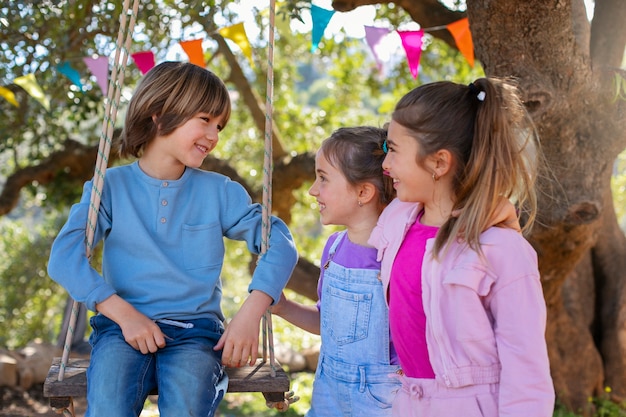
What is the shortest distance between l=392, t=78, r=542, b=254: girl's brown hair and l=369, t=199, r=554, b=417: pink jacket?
7 centimetres

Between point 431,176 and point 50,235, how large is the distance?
7.51 metres

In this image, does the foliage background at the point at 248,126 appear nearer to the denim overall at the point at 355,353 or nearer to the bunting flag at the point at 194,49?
the bunting flag at the point at 194,49

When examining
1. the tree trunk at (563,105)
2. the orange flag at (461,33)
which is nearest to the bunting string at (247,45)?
the orange flag at (461,33)

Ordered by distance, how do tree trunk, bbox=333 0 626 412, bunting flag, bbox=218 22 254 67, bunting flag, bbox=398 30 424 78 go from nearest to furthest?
tree trunk, bbox=333 0 626 412, bunting flag, bbox=398 30 424 78, bunting flag, bbox=218 22 254 67

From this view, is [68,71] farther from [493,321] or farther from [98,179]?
[493,321]

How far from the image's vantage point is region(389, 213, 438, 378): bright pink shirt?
1900 mm

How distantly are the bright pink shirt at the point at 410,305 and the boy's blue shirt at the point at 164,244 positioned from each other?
0.42m

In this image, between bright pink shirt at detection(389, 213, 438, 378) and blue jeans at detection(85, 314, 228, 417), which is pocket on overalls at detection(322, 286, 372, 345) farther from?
blue jeans at detection(85, 314, 228, 417)

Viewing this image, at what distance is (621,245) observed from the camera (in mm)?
5066

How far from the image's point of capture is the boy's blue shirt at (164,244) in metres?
2.17

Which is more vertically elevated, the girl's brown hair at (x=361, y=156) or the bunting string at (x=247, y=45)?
the bunting string at (x=247, y=45)

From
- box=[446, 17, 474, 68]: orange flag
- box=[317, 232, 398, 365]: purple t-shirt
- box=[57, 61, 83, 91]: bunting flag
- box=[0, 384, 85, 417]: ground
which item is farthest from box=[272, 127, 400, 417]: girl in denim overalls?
box=[0, 384, 85, 417]: ground

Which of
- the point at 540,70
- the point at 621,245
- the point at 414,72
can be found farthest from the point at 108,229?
the point at 621,245

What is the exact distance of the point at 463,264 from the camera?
1739 millimetres
